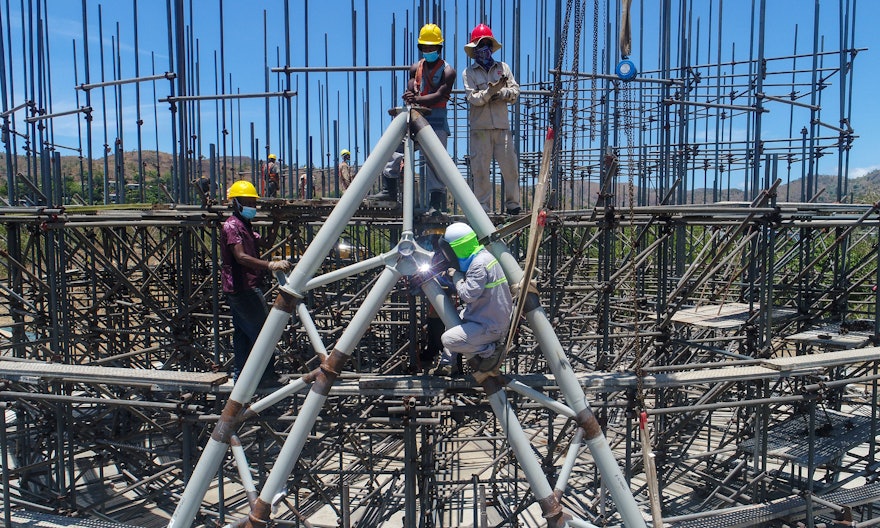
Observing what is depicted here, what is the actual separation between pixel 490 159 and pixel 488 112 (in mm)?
553

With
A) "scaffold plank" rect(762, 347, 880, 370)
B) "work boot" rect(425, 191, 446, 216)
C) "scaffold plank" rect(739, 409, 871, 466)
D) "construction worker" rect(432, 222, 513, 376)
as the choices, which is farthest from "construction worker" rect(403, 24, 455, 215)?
"scaffold plank" rect(739, 409, 871, 466)

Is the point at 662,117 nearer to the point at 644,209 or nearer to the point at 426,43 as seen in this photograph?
the point at 644,209

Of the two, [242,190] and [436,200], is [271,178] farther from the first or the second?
[436,200]

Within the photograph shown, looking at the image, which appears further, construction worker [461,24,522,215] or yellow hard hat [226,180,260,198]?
construction worker [461,24,522,215]

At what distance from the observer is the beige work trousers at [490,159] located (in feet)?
22.3

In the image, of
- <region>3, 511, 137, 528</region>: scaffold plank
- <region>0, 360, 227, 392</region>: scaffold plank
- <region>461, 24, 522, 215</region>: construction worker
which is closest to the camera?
<region>0, 360, 227, 392</region>: scaffold plank

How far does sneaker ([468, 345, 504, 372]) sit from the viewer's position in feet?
15.1

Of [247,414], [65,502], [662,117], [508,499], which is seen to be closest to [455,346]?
[247,414]

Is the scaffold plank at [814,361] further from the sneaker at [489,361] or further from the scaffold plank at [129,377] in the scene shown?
the scaffold plank at [129,377]

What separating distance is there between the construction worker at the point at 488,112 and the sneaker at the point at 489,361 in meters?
2.59

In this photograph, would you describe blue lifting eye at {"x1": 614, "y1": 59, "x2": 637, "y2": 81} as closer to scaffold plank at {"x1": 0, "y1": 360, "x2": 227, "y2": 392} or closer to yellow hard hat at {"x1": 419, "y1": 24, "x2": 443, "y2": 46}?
yellow hard hat at {"x1": 419, "y1": 24, "x2": 443, "y2": 46}

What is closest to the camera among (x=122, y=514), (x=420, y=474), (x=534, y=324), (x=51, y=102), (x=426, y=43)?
(x=534, y=324)

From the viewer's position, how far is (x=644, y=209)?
6562 millimetres

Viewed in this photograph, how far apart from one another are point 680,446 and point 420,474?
16.8 feet
